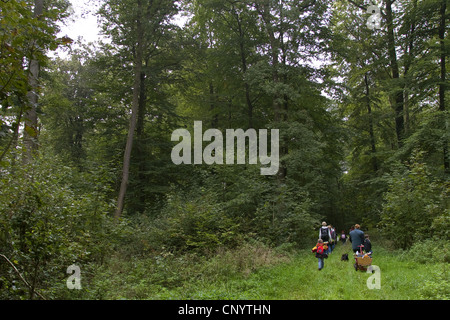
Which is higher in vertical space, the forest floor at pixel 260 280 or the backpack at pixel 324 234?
the backpack at pixel 324 234

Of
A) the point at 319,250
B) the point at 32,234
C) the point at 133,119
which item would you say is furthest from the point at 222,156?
the point at 32,234

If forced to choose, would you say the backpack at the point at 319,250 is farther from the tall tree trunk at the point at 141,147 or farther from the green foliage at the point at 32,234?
the tall tree trunk at the point at 141,147

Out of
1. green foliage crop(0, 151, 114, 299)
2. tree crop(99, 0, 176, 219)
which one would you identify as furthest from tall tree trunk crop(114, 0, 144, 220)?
green foliage crop(0, 151, 114, 299)

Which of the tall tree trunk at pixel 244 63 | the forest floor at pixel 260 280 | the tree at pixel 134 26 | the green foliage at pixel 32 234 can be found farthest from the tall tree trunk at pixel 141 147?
the green foliage at pixel 32 234

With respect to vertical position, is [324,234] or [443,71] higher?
[443,71]

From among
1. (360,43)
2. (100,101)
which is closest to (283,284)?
(100,101)

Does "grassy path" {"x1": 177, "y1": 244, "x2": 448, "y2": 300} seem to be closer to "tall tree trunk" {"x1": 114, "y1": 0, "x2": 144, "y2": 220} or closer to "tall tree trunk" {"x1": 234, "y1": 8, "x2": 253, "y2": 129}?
"tall tree trunk" {"x1": 114, "y1": 0, "x2": 144, "y2": 220}

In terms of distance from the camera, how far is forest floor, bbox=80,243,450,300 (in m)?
6.69

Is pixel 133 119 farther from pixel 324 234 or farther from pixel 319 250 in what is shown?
pixel 319 250

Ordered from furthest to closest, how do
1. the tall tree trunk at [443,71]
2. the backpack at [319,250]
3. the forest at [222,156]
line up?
1. the tall tree trunk at [443,71]
2. the backpack at [319,250]
3. the forest at [222,156]

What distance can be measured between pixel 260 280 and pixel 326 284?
1.81 metres

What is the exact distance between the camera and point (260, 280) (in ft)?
27.8

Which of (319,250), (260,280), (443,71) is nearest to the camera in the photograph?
(260,280)

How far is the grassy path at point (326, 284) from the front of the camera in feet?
22.0
